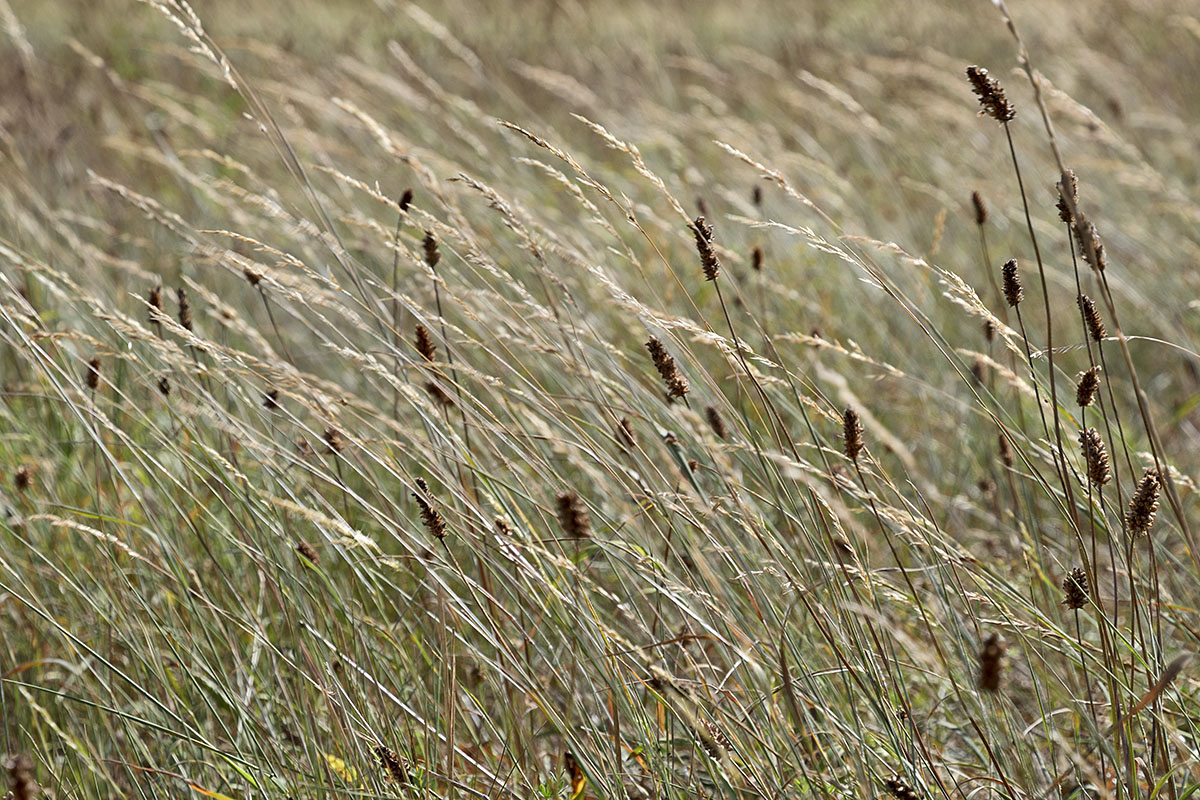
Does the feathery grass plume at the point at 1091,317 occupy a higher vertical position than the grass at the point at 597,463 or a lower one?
higher

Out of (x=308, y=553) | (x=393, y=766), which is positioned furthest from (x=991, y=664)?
(x=308, y=553)

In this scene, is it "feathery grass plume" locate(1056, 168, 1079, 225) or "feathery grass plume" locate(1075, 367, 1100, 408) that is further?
"feathery grass plume" locate(1075, 367, 1100, 408)

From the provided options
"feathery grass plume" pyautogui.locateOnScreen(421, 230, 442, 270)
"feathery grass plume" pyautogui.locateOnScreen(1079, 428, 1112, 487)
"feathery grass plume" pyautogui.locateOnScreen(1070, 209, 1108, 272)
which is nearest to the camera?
"feathery grass plume" pyautogui.locateOnScreen(1070, 209, 1108, 272)

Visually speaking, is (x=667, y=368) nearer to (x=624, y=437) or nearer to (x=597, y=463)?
(x=624, y=437)

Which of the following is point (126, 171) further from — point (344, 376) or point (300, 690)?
point (300, 690)

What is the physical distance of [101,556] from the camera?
1.87 metres

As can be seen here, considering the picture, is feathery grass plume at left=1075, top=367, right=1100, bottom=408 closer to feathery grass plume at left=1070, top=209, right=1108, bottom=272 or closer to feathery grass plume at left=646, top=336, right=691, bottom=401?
feathery grass plume at left=1070, top=209, right=1108, bottom=272

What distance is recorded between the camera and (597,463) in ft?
5.14

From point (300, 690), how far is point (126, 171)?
4.56m

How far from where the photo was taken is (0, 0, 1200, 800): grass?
1285 mm

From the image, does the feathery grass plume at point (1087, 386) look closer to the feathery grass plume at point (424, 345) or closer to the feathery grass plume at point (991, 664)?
the feathery grass plume at point (991, 664)

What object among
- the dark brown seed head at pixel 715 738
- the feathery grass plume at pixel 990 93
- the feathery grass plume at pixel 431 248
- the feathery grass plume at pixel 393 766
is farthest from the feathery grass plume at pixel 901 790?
the feathery grass plume at pixel 431 248

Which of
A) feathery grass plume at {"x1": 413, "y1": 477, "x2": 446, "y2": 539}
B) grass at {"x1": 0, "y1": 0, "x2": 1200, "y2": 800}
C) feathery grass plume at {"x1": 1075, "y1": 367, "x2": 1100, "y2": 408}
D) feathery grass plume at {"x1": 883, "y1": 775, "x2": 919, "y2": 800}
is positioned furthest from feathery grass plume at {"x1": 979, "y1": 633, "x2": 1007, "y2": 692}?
feathery grass plume at {"x1": 413, "y1": 477, "x2": 446, "y2": 539}

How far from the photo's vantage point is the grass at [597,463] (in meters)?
1.29
